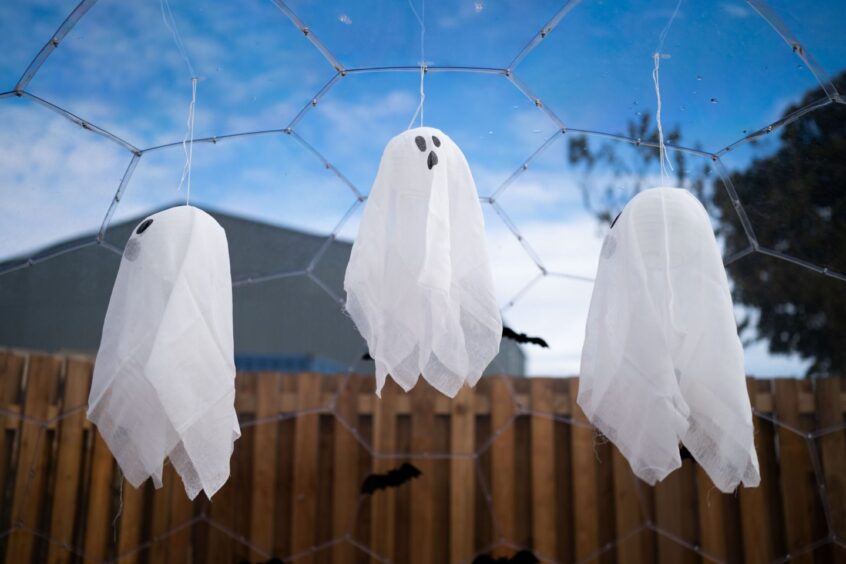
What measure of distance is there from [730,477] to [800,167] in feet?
4.51

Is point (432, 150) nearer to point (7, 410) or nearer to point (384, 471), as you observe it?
point (384, 471)

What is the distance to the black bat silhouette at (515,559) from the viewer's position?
323cm

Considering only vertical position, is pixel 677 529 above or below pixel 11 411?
below

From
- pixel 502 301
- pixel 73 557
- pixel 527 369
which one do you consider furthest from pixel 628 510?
pixel 73 557


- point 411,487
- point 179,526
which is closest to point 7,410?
point 179,526

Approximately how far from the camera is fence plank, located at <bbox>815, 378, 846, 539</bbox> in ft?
10.5

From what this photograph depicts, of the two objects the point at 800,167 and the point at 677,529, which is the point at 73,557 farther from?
the point at 800,167

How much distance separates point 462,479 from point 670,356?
65.7 inches

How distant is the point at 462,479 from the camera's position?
3.41m

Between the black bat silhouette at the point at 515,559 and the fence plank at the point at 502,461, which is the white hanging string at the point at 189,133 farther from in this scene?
the black bat silhouette at the point at 515,559

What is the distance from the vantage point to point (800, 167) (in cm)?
281

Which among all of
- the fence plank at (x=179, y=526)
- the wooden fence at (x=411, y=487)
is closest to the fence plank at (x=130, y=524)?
the wooden fence at (x=411, y=487)

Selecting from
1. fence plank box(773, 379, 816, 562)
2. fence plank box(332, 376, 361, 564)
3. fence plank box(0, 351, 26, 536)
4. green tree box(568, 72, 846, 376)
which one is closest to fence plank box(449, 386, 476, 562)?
fence plank box(332, 376, 361, 564)

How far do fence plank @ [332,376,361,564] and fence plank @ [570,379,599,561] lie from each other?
0.97 m
